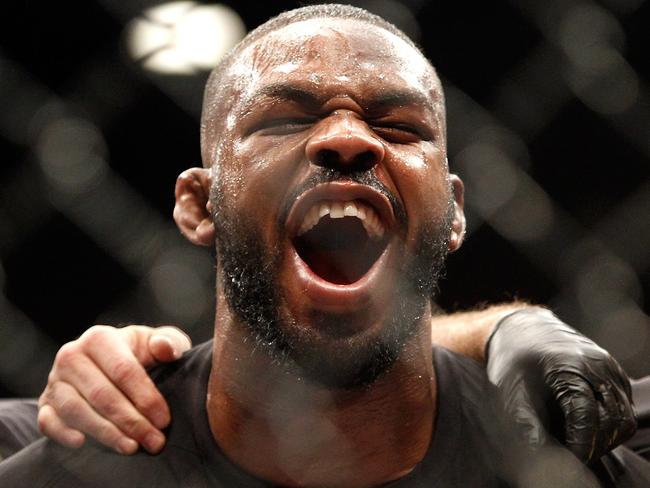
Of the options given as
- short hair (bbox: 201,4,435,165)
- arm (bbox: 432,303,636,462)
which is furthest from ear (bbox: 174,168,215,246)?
arm (bbox: 432,303,636,462)

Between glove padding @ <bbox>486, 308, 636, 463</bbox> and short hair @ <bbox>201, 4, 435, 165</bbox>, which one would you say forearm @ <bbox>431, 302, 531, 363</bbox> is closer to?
glove padding @ <bbox>486, 308, 636, 463</bbox>

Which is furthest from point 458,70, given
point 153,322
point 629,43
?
point 153,322

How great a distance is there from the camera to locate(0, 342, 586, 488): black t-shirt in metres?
Answer: 0.96

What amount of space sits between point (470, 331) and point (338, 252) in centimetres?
39

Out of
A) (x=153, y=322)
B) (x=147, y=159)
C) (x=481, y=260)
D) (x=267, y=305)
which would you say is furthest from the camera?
(x=153, y=322)

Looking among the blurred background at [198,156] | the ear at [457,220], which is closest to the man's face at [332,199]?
the ear at [457,220]

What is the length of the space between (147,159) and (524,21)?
3.33 ft

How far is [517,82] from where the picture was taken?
76.7 inches

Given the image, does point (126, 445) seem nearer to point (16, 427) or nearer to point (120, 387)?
point (120, 387)

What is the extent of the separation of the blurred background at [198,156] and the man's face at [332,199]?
634 mm

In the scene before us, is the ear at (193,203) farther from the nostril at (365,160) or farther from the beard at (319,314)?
the nostril at (365,160)

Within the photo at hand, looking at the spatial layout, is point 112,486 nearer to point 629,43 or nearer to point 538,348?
point 538,348

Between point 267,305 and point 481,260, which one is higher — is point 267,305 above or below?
above

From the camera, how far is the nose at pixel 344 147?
930mm
